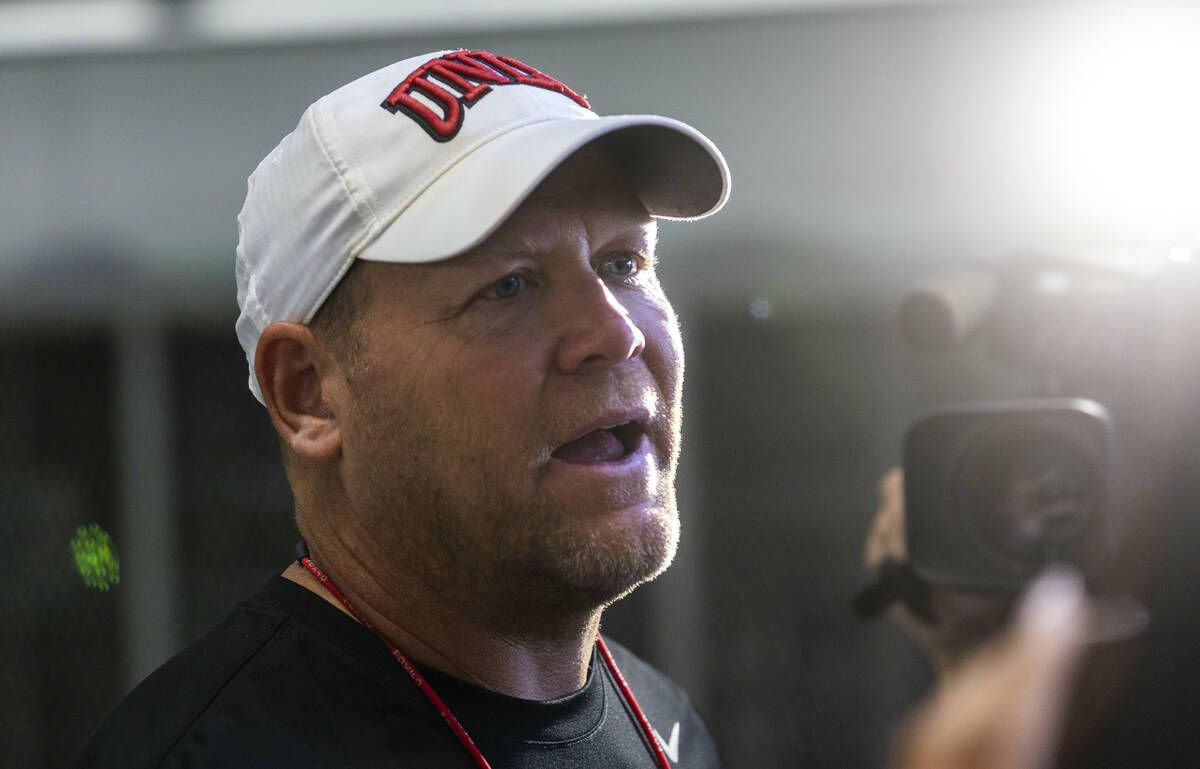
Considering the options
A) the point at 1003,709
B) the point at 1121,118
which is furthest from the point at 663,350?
the point at 1121,118

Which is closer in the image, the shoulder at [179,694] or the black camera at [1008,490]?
the shoulder at [179,694]

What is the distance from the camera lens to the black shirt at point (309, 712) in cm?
91

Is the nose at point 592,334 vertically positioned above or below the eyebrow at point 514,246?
below

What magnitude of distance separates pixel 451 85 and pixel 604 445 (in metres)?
0.37

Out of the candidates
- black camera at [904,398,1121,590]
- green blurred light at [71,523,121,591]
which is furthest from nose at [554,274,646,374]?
green blurred light at [71,523,121,591]

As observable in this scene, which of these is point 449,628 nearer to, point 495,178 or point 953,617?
point 495,178

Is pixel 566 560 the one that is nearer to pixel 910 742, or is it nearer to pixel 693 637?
pixel 910 742

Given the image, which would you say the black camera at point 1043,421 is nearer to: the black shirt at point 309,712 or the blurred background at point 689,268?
the black shirt at point 309,712

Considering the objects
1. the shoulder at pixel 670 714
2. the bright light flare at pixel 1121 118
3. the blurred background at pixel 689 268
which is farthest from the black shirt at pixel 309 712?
the bright light flare at pixel 1121 118

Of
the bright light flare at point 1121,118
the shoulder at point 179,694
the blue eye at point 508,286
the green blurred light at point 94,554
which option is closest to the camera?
the shoulder at point 179,694

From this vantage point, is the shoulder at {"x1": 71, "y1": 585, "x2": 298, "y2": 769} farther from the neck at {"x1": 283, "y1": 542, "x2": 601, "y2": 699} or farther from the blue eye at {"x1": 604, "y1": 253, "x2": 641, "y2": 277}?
the blue eye at {"x1": 604, "y1": 253, "x2": 641, "y2": 277}

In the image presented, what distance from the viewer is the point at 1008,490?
1.28 meters

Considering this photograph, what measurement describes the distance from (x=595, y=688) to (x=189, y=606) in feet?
6.08

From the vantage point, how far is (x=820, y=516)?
114 inches
